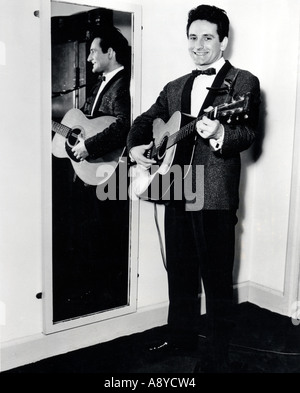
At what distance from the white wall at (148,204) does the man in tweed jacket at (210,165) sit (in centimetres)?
19

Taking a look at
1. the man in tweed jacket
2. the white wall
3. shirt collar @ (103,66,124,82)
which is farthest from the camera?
shirt collar @ (103,66,124,82)

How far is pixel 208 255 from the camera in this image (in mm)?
2344

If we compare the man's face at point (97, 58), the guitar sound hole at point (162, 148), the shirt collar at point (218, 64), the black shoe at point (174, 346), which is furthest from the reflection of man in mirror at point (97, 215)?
the shirt collar at point (218, 64)

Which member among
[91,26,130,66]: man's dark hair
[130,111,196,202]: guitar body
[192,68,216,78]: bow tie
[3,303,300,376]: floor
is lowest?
[3,303,300,376]: floor

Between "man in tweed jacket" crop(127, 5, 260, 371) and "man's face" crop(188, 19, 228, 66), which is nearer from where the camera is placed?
"man in tweed jacket" crop(127, 5, 260, 371)

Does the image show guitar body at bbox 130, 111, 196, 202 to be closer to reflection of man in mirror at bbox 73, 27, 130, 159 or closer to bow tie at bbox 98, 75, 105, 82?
reflection of man in mirror at bbox 73, 27, 130, 159

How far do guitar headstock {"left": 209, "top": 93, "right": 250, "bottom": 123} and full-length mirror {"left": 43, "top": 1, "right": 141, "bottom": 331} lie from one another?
1.94 ft

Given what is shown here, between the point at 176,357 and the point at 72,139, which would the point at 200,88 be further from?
the point at 176,357

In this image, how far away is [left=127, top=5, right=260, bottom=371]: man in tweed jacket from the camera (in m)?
2.29

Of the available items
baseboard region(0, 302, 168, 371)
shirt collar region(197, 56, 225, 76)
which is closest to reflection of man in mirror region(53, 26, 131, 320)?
baseboard region(0, 302, 168, 371)

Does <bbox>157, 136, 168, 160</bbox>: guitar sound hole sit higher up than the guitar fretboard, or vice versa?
the guitar fretboard
